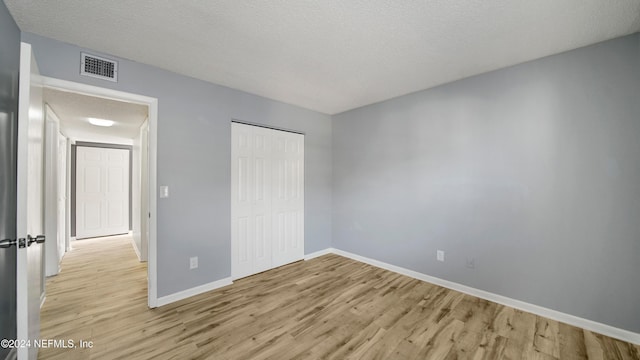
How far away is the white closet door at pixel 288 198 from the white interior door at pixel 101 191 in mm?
4908

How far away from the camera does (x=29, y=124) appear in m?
1.28

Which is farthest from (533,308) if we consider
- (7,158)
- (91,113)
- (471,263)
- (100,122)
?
(100,122)

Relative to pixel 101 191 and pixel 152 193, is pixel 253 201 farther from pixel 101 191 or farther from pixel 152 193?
pixel 101 191

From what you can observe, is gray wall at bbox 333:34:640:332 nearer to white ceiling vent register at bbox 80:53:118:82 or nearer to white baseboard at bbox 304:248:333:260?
white baseboard at bbox 304:248:333:260

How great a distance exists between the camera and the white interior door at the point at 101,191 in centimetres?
542

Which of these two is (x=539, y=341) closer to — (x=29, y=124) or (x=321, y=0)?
(x=321, y=0)

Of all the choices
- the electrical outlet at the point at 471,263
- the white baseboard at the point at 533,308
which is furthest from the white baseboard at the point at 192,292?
the electrical outlet at the point at 471,263

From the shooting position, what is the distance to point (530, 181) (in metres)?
2.36

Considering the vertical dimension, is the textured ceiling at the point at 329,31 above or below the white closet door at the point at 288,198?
above

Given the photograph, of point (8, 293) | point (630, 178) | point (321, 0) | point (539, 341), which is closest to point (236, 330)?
point (8, 293)

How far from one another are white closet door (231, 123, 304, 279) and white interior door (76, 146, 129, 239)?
4.77 metres

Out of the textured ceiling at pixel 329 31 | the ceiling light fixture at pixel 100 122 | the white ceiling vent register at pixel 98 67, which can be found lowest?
the ceiling light fixture at pixel 100 122

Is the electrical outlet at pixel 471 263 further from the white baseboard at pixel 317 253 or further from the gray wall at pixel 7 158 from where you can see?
the gray wall at pixel 7 158

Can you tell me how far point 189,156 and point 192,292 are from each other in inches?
62.4
